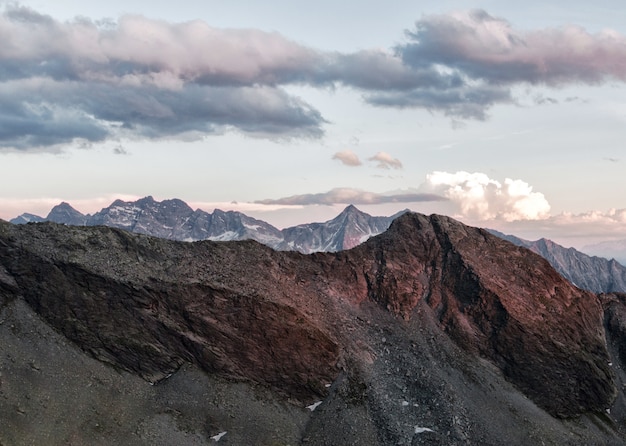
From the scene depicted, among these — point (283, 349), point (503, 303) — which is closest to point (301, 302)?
point (283, 349)

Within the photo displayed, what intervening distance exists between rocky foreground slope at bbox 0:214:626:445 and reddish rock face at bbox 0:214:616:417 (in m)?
0.30

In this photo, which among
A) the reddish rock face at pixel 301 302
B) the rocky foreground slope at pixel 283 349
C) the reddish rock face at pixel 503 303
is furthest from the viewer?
the reddish rock face at pixel 503 303

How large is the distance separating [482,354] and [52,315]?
79522mm

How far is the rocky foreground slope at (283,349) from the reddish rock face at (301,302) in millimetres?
296

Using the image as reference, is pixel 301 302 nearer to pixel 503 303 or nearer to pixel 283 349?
pixel 283 349

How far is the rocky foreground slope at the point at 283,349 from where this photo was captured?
3233 inches

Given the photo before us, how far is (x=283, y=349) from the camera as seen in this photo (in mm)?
98000

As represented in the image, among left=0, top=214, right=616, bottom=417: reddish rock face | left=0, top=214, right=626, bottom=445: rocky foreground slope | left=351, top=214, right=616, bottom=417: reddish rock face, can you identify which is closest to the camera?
left=0, top=214, right=626, bottom=445: rocky foreground slope

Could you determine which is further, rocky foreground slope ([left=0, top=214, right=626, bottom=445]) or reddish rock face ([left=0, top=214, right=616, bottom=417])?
reddish rock face ([left=0, top=214, right=616, bottom=417])

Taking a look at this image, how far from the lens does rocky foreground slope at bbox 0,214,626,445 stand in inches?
3233

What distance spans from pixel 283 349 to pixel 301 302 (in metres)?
12.0

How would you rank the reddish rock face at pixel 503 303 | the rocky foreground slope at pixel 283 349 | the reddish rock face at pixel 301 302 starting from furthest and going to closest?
the reddish rock face at pixel 503 303 → the reddish rock face at pixel 301 302 → the rocky foreground slope at pixel 283 349

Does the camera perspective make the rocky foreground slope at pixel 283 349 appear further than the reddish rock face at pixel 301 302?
No

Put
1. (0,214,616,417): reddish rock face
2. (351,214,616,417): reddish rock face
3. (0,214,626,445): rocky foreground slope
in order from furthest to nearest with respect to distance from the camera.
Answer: (351,214,616,417): reddish rock face < (0,214,616,417): reddish rock face < (0,214,626,445): rocky foreground slope
